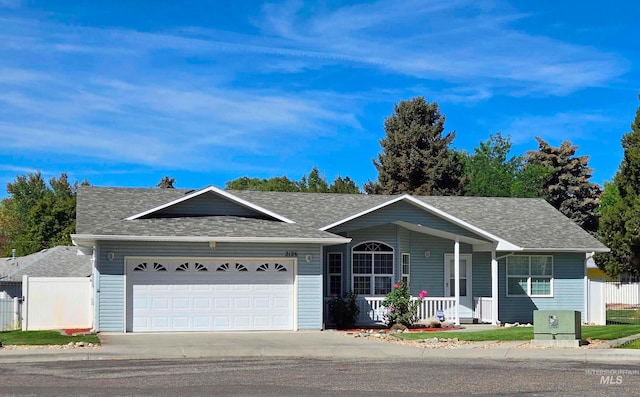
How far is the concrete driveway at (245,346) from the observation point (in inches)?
774

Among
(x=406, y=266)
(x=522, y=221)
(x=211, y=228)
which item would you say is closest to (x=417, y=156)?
(x=522, y=221)

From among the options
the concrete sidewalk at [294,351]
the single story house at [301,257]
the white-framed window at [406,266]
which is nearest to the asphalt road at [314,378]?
the concrete sidewalk at [294,351]

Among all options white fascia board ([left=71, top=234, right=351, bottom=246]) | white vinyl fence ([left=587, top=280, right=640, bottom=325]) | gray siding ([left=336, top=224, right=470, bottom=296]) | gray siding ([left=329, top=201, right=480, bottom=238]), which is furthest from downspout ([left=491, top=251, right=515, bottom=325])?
white fascia board ([left=71, top=234, right=351, bottom=246])

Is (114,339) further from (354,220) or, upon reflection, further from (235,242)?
(354,220)

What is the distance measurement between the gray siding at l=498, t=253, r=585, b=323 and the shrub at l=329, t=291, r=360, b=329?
6.21m

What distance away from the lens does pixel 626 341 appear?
21734mm

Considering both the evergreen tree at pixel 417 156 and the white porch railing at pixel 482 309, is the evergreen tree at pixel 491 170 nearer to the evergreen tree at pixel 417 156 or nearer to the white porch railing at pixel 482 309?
the evergreen tree at pixel 417 156

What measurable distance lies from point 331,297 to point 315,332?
2520mm

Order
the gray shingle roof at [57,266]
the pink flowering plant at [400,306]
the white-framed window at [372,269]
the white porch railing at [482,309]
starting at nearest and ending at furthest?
the pink flowering plant at [400,306]
the white-framed window at [372,269]
the white porch railing at [482,309]
the gray shingle roof at [57,266]

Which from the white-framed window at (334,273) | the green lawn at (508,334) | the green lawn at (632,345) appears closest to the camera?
the green lawn at (632,345)

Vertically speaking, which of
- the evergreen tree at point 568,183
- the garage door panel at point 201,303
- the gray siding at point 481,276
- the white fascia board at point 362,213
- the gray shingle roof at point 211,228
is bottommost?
the garage door panel at point 201,303

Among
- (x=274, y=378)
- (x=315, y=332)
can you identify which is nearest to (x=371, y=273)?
(x=315, y=332)

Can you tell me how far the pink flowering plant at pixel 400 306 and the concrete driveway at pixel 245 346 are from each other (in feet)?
10.8

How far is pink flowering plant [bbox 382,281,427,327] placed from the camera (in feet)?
89.7
